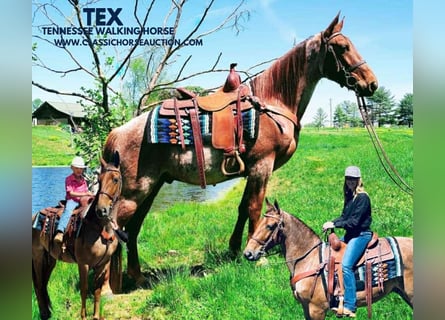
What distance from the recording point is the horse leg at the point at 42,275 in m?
3.78

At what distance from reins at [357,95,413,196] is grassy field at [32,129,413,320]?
0.04 m

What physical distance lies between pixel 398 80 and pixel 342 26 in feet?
2.13

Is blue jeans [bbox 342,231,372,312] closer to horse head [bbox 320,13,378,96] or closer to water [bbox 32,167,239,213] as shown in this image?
water [bbox 32,167,239,213]

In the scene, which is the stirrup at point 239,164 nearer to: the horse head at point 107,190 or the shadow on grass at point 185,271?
the shadow on grass at point 185,271

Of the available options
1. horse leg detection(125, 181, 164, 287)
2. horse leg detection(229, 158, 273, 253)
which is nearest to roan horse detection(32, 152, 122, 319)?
horse leg detection(125, 181, 164, 287)

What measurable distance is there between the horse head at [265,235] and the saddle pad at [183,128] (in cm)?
68

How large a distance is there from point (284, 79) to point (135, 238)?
6.02 feet

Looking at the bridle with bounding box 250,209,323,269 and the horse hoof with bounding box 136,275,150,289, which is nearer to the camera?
the bridle with bounding box 250,209,323,269

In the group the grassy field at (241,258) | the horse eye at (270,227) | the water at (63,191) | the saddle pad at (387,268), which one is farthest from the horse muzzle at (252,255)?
the saddle pad at (387,268)

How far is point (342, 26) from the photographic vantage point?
3.75 m

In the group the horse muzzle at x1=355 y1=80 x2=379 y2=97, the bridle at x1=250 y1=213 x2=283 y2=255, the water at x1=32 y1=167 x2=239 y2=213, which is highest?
the horse muzzle at x1=355 y1=80 x2=379 y2=97

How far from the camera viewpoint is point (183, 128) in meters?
3.72

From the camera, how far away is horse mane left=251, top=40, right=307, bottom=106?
3.80 meters

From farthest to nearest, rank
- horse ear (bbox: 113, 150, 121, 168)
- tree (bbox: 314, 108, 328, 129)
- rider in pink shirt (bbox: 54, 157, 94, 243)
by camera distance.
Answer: tree (bbox: 314, 108, 328, 129) → rider in pink shirt (bbox: 54, 157, 94, 243) → horse ear (bbox: 113, 150, 121, 168)
